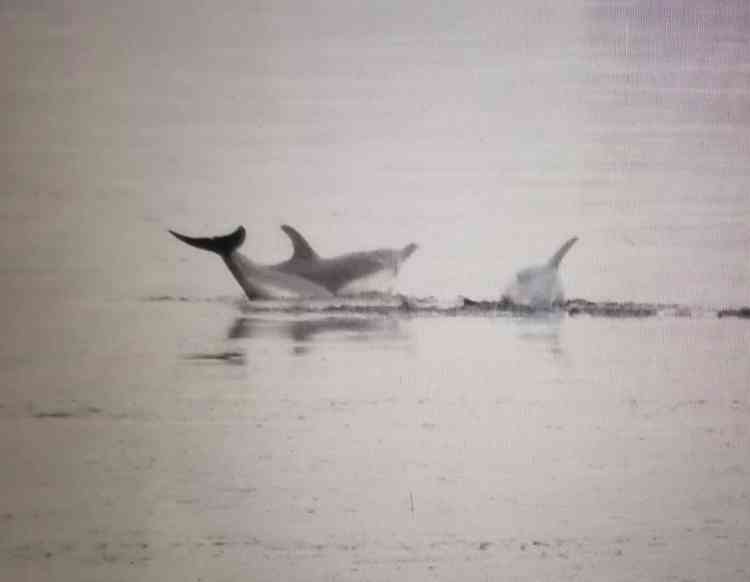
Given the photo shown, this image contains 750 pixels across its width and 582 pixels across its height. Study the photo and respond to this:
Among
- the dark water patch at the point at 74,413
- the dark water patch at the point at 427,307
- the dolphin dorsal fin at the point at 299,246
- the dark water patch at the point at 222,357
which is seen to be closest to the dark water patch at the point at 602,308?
the dark water patch at the point at 427,307

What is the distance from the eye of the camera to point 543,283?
4.21 feet

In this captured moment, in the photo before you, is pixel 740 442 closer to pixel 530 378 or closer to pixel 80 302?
pixel 530 378

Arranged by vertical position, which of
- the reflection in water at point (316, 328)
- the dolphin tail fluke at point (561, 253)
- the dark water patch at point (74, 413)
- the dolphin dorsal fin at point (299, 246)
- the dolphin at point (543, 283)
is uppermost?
the dolphin dorsal fin at point (299, 246)

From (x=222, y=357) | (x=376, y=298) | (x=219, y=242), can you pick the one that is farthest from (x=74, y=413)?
(x=376, y=298)

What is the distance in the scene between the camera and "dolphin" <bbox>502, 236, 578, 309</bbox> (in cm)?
128

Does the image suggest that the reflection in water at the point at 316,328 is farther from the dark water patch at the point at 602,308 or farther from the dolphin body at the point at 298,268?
the dark water patch at the point at 602,308

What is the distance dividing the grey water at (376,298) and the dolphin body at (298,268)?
18 mm

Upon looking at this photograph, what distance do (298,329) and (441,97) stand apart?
1.41 feet

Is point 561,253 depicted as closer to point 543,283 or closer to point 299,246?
point 543,283

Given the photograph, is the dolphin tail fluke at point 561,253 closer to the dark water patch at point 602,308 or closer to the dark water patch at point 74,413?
the dark water patch at point 602,308

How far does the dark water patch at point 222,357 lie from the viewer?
4.08 feet

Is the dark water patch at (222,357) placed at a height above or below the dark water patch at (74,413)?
above

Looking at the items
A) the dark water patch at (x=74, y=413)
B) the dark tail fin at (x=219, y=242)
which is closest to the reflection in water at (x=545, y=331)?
the dark tail fin at (x=219, y=242)

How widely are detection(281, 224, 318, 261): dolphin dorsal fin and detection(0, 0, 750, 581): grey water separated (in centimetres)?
1
